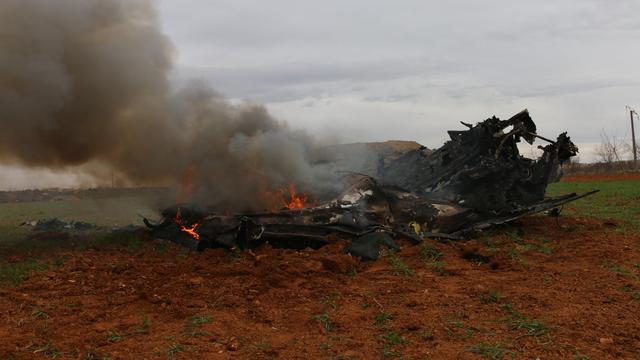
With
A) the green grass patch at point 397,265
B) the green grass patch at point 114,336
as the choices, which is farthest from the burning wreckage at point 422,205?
the green grass patch at point 114,336

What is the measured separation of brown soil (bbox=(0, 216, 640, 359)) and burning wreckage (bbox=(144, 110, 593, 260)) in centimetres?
42

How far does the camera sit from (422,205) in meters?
9.87

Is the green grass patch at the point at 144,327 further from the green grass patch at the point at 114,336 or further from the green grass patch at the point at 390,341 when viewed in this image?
the green grass patch at the point at 390,341

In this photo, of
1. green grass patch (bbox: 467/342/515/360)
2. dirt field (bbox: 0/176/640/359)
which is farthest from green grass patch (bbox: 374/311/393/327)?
green grass patch (bbox: 467/342/515/360)

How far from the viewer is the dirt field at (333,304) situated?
4.86m

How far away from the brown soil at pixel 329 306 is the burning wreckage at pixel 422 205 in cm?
42

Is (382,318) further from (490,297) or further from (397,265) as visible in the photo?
(397,265)

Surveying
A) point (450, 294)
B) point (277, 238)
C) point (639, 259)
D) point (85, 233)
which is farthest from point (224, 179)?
point (639, 259)

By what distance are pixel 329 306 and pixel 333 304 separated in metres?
0.07

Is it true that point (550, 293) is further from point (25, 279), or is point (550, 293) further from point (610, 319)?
point (25, 279)

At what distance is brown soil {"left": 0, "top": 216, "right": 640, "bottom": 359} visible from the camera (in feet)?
16.0

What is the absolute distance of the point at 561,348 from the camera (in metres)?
4.61

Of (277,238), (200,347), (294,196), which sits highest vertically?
(294,196)

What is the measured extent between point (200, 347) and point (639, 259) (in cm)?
Answer: 672
